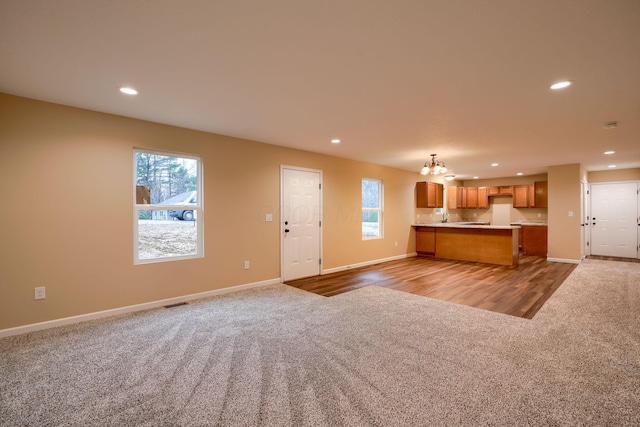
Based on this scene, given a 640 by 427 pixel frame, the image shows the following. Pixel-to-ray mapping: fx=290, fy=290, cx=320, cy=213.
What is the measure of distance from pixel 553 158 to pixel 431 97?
513 centimetres

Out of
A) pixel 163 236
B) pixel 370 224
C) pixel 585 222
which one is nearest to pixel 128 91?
pixel 163 236

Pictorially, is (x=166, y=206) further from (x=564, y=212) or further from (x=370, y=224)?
(x=564, y=212)

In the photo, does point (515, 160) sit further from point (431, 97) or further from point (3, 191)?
point (3, 191)

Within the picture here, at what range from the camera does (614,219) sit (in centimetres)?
792

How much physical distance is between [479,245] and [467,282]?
2418 mm

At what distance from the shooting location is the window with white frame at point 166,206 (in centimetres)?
385

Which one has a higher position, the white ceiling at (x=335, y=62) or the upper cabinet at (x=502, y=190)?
the white ceiling at (x=335, y=62)

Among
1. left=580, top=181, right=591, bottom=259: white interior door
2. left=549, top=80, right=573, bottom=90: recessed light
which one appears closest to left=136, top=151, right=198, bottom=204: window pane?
left=549, top=80, right=573, bottom=90: recessed light

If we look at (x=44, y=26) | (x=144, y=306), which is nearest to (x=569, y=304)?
(x=144, y=306)

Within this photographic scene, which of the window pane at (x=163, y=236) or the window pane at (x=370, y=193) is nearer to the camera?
the window pane at (x=163, y=236)

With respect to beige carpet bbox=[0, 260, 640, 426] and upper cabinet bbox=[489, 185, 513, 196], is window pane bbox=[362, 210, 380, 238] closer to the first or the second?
beige carpet bbox=[0, 260, 640, 426]

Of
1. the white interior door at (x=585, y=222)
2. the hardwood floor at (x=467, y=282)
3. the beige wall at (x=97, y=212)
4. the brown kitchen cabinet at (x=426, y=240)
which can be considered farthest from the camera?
the brown kitchen cabinet at (x=426, y=240)

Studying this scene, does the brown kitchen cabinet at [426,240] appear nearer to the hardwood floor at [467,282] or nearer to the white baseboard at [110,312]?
the hardwood floor at [467,282]

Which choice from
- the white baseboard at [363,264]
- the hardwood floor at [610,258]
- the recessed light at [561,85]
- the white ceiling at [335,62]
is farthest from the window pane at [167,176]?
the hardwood floor at [610,258]
